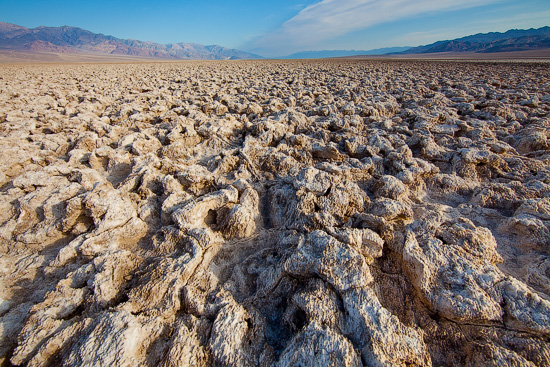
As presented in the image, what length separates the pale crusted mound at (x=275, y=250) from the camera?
127cm

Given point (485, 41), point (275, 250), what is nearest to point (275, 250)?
point (275, 250)

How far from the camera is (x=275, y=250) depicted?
189 centimetres

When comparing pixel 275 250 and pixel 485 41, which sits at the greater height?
pixel 485 41

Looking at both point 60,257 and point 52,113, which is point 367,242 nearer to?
point 60,257

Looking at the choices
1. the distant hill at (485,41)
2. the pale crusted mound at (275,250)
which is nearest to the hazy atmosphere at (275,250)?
the pale crusted mound at (275,250)

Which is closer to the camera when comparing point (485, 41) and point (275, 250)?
point (275, 250)

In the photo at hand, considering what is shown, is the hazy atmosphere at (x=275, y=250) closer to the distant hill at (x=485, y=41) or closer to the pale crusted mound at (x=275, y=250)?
the pale crusted mound at (x=275, y=250)

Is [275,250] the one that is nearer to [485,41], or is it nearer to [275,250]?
[275,250]

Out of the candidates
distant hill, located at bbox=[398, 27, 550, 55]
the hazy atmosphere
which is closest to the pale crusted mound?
the hazy atmosphere

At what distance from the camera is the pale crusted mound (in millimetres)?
1269

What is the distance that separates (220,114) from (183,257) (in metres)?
3.74

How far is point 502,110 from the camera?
455 cm

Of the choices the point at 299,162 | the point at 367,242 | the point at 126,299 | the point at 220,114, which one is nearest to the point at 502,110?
the point at 299,162

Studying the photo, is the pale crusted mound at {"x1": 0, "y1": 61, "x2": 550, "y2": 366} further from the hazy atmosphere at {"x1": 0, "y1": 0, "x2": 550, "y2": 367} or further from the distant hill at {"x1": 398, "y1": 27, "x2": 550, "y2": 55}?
the distant hill at {"x1": 398, "y1": 27, "x2": 550, "y2": 55}
